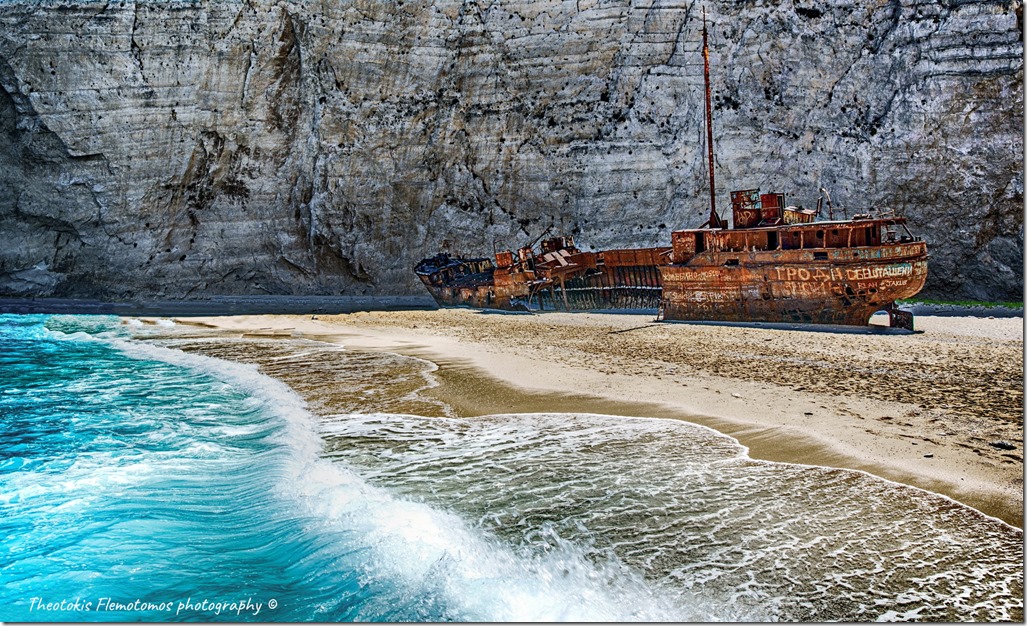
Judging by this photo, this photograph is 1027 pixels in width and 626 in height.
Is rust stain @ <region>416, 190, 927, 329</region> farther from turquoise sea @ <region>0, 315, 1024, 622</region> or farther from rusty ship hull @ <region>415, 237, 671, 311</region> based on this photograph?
turquoise sea @ <region>0, 315, 1024, 622</region>

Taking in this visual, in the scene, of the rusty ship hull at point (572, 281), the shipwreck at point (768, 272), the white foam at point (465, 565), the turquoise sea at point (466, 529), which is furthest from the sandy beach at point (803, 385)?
the rusty ship hull at point (572, 281)

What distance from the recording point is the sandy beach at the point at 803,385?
602 cm

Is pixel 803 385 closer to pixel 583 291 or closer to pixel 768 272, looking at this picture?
pixel 768 272

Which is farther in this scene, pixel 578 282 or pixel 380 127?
pixel 380 127

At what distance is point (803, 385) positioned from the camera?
9.04m

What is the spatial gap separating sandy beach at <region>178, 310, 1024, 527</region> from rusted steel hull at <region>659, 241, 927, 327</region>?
4.54 ft

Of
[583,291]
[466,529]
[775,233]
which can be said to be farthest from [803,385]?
[583,291]

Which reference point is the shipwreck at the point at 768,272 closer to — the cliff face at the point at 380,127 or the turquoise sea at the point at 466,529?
the cliff face at the point at 380,127

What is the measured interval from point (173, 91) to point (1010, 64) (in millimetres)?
38968

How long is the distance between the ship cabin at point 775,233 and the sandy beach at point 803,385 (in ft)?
8.41

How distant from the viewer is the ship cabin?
16.6 metres

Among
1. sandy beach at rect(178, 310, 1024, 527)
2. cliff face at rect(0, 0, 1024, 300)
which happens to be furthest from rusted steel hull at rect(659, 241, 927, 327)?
cliff face at rect(0, 0, 1024, 300)

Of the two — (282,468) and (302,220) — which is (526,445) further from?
(302,220)

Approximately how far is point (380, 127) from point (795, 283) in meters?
23.9
